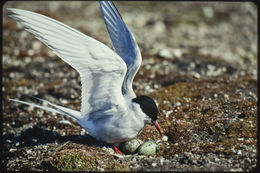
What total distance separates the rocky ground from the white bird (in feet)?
1.50

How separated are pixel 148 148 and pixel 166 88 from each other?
324 centimetres

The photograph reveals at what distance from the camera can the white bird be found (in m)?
4.42

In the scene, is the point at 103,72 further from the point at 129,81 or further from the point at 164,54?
the point at 164,54

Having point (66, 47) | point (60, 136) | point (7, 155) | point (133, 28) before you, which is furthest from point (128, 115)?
point (133, 28)

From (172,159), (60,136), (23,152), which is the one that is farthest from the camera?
(60,136)

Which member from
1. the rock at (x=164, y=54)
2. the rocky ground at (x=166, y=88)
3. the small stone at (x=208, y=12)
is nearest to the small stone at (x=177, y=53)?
the rocky ground at (x=166, y=88)

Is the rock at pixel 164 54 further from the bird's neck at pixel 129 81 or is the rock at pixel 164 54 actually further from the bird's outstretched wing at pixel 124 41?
the bird's neck at pixel 129 81

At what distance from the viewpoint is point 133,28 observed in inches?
563

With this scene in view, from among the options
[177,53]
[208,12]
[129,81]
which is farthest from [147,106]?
[208,12]

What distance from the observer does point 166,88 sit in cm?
820

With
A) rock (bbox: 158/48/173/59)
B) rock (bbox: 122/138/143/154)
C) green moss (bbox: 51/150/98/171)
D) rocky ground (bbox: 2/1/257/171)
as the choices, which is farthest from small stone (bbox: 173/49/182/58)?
green moss (bbox: 51/150/98/171)

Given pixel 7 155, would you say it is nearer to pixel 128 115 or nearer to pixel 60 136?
pixel 60 136

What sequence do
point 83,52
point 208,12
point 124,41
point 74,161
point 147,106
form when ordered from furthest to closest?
1. point 208,12
2. point 124,41
3. point 147,106
4. point 74,161
5. point 83,52

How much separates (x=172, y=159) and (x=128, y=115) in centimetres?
94
